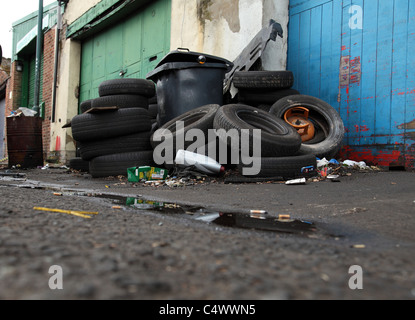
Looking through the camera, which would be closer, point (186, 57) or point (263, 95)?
point (263, 95)

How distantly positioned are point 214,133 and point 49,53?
31.9 ft

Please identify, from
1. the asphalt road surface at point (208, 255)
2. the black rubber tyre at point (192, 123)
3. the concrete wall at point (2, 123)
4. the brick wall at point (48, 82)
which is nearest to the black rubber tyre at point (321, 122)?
the black rubber tyre at point (192, 123)

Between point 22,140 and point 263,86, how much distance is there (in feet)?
17.7

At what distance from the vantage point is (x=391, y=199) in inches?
84.4

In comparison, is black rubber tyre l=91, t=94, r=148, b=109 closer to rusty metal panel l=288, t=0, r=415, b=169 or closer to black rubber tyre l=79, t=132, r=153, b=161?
black rubber tyre l=79, t=132, r=153, b=161

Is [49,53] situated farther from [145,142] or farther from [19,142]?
[145,142]

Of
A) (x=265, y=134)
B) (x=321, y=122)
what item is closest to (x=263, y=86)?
(x=321, y=122)

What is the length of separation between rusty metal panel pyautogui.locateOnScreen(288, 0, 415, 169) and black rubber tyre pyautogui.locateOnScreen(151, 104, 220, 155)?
1.88 meters

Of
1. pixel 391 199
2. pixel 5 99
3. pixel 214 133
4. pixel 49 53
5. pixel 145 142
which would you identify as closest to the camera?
pixel 391 199

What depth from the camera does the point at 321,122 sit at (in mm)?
4492

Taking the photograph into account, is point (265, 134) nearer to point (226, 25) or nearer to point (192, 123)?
point (192, 123)

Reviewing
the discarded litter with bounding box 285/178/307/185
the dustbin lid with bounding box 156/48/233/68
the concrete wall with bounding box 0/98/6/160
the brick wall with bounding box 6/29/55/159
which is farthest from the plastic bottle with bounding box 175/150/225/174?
the concrete wall with bounding box 0/98/6/160
